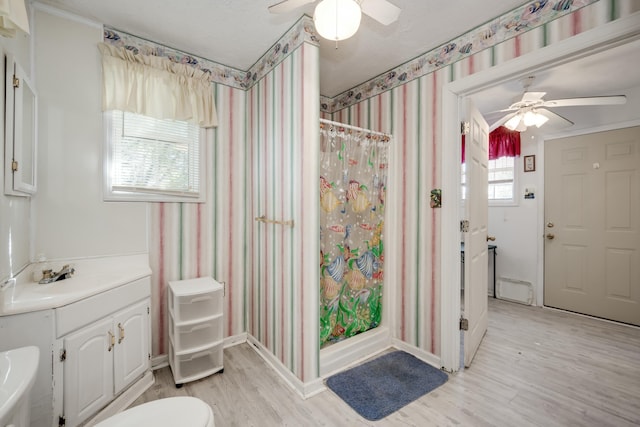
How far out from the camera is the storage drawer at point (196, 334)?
1.99 metres

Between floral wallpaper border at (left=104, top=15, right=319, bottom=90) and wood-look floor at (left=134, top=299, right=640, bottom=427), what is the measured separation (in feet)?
7.95

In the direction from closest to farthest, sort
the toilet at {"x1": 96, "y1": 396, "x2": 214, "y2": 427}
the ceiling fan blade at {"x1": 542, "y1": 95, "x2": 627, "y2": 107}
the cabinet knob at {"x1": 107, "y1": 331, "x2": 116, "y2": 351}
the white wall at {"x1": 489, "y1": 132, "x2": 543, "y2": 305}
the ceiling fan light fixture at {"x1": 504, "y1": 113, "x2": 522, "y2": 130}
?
the toilet at {"x1": 96, "y1": 396, "x2": 214, "y2": 427} → the cabinet knob at {"x1": 107, "y1": 331, "x2": 116, "y2": 351} → the ceiling fan blade at {"x1": 542, "y1": 95, "x2": 627, "y2": 107} → the ceiling fan light fixture at {"x1": 504, "y1": 113, "x2": 522, "y2": 130} → the white wall at {"x1": 489, "y1": 132, "x2": 543, "y2": 305}

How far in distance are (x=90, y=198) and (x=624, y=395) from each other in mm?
3890

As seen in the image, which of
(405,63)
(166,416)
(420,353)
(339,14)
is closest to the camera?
(166,416)

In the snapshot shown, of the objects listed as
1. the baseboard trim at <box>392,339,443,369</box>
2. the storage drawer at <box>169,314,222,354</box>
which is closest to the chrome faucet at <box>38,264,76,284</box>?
the storage drawer at <box>169,314,222,354</box>

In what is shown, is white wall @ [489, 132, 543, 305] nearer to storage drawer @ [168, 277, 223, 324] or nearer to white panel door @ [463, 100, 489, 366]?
white panel door @ [463, 100, 489, 366]

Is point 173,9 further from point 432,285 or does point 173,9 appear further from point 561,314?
point 561,314

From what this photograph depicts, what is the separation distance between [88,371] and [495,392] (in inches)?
98.8

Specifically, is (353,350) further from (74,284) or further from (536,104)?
(536,104)

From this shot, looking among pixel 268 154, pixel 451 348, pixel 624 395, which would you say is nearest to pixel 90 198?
pixel 268 154

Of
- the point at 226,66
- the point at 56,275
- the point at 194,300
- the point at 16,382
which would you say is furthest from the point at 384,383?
the point at 226,66

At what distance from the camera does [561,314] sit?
3.31 m

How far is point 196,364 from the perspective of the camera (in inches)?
85.0

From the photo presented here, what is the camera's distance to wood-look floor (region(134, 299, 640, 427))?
167 cm
